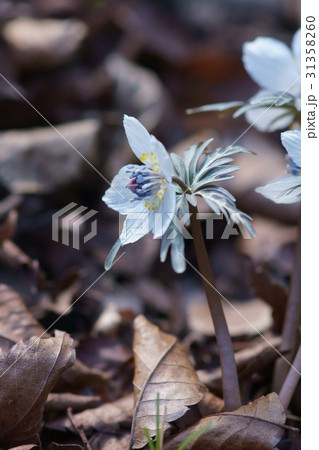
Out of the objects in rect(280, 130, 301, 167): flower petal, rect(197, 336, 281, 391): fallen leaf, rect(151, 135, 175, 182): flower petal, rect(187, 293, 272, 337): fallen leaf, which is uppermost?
rect(151, 135, 175, 182): flower petal

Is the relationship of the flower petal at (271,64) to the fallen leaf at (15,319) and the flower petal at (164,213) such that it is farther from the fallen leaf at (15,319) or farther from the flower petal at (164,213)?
the fallen leaf at (15,319)

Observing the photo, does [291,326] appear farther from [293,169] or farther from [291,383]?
[293,169]

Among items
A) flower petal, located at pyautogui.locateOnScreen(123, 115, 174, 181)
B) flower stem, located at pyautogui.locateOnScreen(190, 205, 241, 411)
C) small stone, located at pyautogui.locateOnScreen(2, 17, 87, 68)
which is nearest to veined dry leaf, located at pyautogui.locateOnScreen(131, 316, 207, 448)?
flower stem, located at pyautogui.locateOnScreen(190, 205, 241, 411)

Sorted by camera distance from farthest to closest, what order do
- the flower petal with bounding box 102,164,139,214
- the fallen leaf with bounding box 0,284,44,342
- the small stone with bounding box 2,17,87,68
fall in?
the small stone with bounding box 2,17,87,68 < the fallen leaf with bounding box 0,284,44,342 < the flower petal with bounding box 102,164,139,214

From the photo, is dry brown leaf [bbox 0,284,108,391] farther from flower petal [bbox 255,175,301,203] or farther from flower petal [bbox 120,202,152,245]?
flower petal [bbox 255,175,301,203]

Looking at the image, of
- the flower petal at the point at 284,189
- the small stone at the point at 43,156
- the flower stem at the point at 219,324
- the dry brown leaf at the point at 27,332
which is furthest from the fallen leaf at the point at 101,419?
the small stone at the point at 43,156
